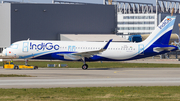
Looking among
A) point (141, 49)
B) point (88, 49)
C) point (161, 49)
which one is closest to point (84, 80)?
point (88, 49)

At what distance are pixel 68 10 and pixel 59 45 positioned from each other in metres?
48.0

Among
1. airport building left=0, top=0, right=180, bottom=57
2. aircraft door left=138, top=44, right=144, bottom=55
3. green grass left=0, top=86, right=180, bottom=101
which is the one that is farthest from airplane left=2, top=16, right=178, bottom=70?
airport building left=0, top=0, right=180, bottom=57

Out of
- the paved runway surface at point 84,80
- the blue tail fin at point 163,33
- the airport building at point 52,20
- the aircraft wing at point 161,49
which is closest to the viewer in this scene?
the paved runway surface at point 84,80

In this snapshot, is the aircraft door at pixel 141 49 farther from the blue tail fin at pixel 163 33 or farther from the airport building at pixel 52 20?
the airport building at pixel 52 20

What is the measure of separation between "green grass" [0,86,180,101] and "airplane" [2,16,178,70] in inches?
845

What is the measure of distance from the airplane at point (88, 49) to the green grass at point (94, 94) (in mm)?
21453

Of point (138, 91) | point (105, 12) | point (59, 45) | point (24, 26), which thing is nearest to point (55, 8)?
Result: point (24, 26)

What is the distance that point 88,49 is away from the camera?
45531 mm

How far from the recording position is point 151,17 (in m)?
165

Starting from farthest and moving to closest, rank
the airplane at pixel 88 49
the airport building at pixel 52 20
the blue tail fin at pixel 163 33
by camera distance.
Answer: the airport building at pixel 52 20, the blue tail fin at pixel 163 33, the airplane at pixel 88 49

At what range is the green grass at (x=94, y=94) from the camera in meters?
17.9

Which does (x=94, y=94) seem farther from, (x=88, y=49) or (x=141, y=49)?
(x=141, y=49)

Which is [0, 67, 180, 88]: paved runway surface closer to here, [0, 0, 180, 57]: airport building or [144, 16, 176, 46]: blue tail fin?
[144, 16, 176, 46]: blue tail fin

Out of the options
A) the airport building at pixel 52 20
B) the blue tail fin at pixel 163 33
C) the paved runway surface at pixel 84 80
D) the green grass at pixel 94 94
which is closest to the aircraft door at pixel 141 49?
the blue tail fin at pixel 163 33
